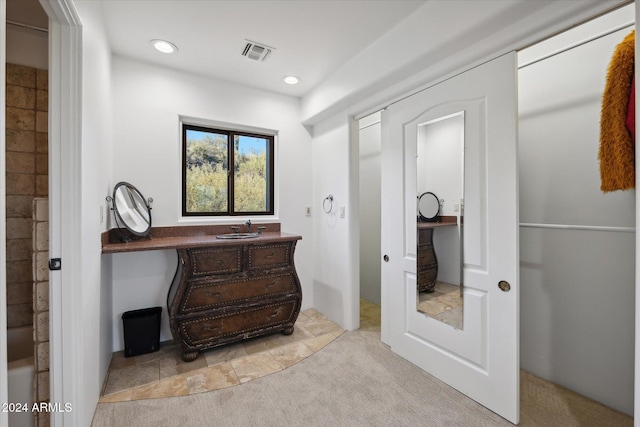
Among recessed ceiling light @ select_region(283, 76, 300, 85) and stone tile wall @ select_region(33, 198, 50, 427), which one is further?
recessed ceiling light @ select_region(283, 76, 300, 85)

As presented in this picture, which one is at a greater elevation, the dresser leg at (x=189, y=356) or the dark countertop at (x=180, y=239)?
the dark countertop at (x=180, y=239)

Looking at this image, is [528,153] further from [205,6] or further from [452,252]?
[205,6]

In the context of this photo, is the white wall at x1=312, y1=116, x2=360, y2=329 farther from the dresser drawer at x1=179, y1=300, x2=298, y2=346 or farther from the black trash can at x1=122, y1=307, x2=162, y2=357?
the black trash can at x1=122, y1=307, x2=162, y2=357

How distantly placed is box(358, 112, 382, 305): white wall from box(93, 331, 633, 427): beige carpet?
63.1 inches

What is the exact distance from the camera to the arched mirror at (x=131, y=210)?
7.68ft

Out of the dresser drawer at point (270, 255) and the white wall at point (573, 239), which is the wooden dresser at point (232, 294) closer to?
the dresser drawer at point (270, 255)

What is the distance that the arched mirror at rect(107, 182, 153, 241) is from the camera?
7.68 ft

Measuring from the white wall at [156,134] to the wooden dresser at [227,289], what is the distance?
24 cm

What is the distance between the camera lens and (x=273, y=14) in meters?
1.99

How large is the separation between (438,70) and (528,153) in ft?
2.91

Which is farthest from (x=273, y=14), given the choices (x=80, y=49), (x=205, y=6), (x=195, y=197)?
(x=195, y=197)

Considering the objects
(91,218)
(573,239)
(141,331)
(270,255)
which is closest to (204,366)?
(141,331)

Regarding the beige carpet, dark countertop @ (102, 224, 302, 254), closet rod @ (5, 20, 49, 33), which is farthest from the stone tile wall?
closet rod @ (5, 20, 49, 33)

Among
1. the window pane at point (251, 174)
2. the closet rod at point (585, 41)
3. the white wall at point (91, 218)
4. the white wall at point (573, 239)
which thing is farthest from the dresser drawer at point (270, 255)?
the closet rod at point (585, 41)
